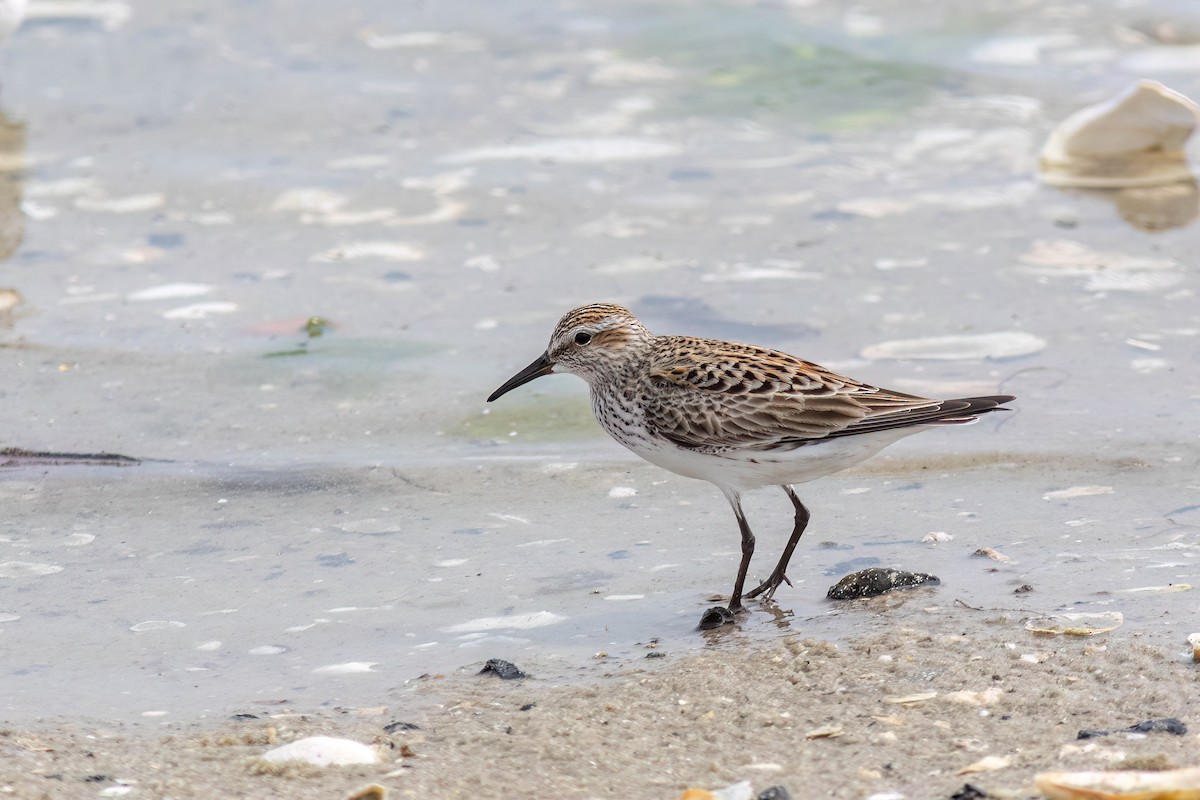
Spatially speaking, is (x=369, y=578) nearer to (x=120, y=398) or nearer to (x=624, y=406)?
(x=624, y=406)

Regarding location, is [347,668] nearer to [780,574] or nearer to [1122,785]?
[780,574]

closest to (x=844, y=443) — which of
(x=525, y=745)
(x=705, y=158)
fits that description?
(x=525, y=745)

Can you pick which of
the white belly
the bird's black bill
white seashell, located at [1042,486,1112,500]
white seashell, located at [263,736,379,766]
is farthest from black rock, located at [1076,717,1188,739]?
the bird's black bill

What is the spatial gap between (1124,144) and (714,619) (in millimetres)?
6735

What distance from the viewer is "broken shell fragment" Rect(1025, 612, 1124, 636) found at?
5117mm

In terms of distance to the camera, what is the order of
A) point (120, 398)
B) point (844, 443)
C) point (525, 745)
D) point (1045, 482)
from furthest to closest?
1. point (120, 398)
2. point (1045, 482)
3. point (844, 443)
4. point (525, 745)

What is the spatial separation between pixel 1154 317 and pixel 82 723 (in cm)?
624

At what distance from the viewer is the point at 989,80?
12.8 metres

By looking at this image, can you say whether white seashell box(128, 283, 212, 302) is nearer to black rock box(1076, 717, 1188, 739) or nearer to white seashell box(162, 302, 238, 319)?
white seashell box(162, 302, 238, 319)

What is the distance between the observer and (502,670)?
5148 mm

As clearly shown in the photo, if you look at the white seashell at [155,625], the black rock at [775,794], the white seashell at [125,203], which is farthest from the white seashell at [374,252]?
the black rock at [775,794]

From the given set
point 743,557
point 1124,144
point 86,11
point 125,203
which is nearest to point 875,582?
point 743,557

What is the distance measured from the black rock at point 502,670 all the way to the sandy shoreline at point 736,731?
1.8 inches

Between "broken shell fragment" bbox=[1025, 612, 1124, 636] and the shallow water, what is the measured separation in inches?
2.6
